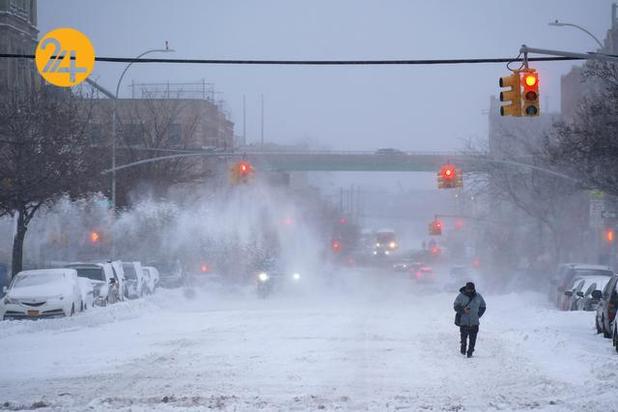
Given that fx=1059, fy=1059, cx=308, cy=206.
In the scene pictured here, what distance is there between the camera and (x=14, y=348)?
2098 centimetres

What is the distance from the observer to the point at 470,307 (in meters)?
19.6

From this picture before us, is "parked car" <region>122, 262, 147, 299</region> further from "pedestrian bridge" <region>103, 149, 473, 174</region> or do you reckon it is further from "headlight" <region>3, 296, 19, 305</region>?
"pedestrian bridge" <region>103, 149, 473, 174</region>

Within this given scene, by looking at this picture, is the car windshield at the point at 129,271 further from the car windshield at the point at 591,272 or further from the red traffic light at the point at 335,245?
the red traffic light at the point at 335,245

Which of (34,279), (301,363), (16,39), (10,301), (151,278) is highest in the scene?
(16,39)

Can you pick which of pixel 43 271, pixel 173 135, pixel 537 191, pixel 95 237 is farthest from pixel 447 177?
pixel 173 135

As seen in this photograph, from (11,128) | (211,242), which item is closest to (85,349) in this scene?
(11,128)

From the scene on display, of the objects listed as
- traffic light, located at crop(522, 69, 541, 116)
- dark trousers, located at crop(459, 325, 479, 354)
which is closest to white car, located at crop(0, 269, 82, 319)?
dark trousers, located at crop(459, 325, 479, 354)

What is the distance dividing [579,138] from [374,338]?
12612mm

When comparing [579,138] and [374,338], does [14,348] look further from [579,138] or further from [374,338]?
[579,138]

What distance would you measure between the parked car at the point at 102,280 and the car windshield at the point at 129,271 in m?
5.16

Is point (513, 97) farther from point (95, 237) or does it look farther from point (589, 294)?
point (95, 237)

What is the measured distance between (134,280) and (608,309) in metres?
23.9

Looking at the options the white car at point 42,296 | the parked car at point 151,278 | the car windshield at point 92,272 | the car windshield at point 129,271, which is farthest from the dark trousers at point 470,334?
the parked car at point 151,278

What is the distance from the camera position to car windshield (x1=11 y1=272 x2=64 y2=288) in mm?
28936
